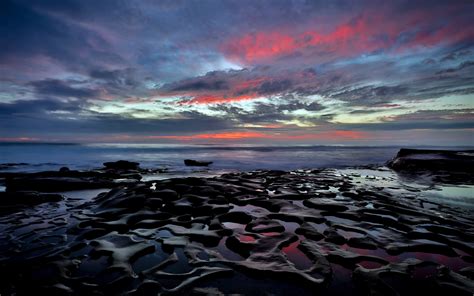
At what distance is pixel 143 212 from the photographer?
6.47 metres

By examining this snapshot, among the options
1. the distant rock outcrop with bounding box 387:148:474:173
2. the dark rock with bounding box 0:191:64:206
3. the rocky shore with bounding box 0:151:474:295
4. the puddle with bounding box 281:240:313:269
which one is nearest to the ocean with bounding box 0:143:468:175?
the distant rock outcrop with bounding box 387:148:474:173

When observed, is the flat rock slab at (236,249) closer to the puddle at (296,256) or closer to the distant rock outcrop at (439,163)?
the puddle at (296,256)

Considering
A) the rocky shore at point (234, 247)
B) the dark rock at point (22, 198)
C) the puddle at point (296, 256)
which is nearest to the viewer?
the rocky shore at point (234, 247)

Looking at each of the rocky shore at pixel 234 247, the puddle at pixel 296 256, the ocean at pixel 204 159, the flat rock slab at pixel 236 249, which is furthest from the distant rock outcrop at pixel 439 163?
the puddle at pixel 296 256

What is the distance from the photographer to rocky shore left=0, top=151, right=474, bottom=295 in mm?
3289

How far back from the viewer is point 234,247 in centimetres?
448

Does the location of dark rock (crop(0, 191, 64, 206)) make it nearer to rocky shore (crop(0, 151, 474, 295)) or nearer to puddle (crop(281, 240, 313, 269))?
rocky shore (crop(0, 151, 474, 295))

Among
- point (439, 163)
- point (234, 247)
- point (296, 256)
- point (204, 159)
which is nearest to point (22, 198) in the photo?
point (234, 247)

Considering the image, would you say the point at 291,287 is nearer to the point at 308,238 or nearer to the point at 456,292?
the point at 308,238

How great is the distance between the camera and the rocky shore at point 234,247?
3.29 metres

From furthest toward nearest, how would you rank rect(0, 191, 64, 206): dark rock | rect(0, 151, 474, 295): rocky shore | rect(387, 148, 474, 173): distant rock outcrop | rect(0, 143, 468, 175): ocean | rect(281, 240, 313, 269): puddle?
rect(0, 143, 468, 175): ocean, rect(387, 148, 474, 173): distant rock outcrop, rect(0, 191, 64, 206): dark rock, rect(281, 240, 313, 269): puddle, rect(0, 151, 474, 295): rocky shore

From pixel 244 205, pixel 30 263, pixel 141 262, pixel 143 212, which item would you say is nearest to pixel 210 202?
pixel 244 205

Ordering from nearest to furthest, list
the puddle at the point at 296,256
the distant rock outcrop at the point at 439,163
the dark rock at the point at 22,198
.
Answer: the puddle at the point at 296,256, the dark rock at the point at 22,198, the distant rock outcrop at the point at 439,163

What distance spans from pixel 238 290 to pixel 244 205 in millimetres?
4473
